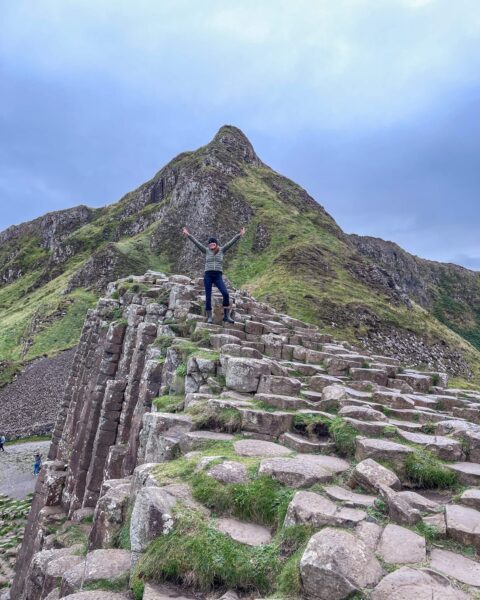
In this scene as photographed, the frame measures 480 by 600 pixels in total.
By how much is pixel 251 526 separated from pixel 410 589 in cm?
202

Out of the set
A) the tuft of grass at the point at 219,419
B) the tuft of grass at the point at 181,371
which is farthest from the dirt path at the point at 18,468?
the tuft of grass at the point at 219,419

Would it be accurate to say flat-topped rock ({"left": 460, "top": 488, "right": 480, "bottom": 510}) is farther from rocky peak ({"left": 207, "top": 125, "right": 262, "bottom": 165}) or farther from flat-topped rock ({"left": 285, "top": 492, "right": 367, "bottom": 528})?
rocky peak ({"left": 207, "top": 125, "right": 262, "bottom": 165})

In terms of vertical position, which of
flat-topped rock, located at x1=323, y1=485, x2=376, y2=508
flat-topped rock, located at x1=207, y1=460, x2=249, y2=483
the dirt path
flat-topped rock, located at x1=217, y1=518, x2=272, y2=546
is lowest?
the dirt path

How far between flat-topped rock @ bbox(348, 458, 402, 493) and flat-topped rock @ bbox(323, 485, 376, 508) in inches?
7.6

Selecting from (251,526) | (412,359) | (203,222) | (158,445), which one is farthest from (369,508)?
(203,222)

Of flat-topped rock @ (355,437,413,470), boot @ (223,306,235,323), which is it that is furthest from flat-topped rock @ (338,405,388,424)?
boot @ (223,306,235,323)

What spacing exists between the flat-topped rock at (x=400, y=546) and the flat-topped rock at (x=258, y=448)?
2.45 metres

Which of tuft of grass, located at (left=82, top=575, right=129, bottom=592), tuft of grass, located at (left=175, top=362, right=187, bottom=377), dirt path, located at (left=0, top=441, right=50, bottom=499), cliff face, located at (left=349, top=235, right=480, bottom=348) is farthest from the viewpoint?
cliff face, located at (left=349, top=235, right=480, bottom=348)

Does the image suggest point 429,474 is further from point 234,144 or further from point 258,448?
point 234,144

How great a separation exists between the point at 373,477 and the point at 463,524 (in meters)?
1.27

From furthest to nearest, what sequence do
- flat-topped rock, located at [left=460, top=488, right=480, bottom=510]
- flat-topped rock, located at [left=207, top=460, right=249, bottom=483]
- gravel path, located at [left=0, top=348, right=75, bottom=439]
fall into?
gravel path, located at [left=0, top=348, right=75, bottom=439], flat-topped rock, located at [left=207, top=460, right=249, bottom=483], flat-topped rock, located at [left=460, top=488, right=480, bottom=510]

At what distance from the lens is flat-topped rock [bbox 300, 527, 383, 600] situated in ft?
13.6

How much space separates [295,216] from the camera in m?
87.4

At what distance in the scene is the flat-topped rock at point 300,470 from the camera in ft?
20.3
